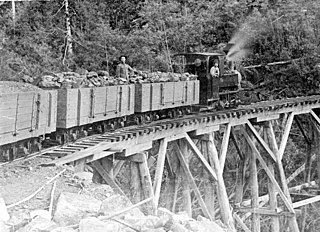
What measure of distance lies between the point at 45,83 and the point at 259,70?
56.5 feet

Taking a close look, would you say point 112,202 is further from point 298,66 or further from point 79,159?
point 298,66

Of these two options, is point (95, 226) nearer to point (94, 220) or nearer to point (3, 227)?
point (94, 220)

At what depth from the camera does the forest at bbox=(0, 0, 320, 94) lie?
84.2 ft

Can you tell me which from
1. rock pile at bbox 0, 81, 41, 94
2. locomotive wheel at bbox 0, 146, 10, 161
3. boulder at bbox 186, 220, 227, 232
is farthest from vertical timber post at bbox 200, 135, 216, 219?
boulder at bbox 186, 220, 227, 232

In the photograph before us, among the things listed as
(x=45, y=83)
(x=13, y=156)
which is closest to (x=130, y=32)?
(x=45, y=83)

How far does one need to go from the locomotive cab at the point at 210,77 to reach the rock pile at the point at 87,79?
1.38m

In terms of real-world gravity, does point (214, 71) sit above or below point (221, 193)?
above

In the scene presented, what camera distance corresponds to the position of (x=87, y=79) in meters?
11.7

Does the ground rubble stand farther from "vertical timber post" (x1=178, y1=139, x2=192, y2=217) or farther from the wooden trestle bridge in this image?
"vertical timber post" (x1=178, y1=139, x2=192, y2=217)

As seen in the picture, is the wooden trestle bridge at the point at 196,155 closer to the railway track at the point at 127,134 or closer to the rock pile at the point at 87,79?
the railway track at the point at 127,134

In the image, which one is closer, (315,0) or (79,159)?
(79,159)

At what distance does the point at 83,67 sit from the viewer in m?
26.7

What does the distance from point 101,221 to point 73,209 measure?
62 centimetres

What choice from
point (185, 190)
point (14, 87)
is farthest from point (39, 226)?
point (185, 190)
